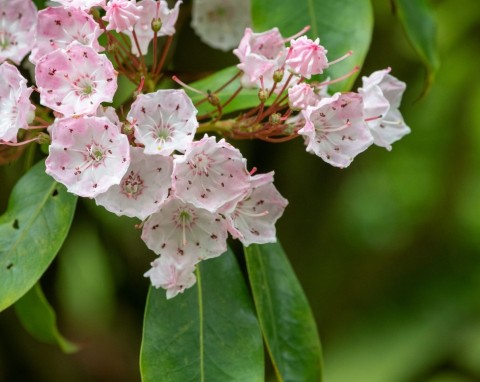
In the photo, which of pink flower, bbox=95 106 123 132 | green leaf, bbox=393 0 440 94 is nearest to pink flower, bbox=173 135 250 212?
pink flower, bbox=95 106 123 132

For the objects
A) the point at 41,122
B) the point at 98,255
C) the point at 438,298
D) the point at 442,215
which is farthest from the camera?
the point at 438,298

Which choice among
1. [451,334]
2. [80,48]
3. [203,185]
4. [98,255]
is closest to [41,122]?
[80,48]

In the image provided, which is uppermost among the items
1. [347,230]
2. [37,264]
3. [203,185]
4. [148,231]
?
[203,185]

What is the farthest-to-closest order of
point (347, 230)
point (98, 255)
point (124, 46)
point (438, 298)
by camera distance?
point (438, 298)
point (347, 230)
point (98, 255)
point (124, 46)

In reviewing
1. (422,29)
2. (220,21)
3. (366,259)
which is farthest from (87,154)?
(366,259)

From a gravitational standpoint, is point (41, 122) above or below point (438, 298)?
above

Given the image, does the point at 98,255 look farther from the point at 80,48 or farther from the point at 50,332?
the point at 80,48

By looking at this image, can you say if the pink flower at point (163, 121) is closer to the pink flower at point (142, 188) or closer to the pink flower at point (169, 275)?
the pink flower at point (142, 188)

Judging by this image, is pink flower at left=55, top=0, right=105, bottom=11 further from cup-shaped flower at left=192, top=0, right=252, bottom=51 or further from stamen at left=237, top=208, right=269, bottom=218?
cup-shaped flower at left=192, top=0, right=252, bottom=51
